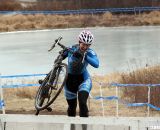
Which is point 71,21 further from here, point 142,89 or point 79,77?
point 79,77

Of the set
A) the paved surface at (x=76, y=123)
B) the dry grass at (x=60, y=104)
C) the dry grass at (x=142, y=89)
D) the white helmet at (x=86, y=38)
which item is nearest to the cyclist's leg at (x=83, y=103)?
the white helmet at (x=86, y=38)

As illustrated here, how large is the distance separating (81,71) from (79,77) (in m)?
0.10

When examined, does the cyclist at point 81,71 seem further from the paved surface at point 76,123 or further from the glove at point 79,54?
the paved surface at point 76,123

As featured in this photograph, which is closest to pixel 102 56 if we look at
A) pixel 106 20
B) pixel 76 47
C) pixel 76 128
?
pixel 76 47

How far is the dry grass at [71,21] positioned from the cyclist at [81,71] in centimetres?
3479

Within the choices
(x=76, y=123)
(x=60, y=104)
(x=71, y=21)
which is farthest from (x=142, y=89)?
(x=71, y=21)

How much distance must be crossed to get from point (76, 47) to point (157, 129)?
2.15 metres

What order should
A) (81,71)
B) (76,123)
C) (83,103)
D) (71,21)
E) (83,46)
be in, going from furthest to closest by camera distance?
1. (71,21)
2. (81,71)
3. (83,46)
4. (83,103)
5. (76,123)

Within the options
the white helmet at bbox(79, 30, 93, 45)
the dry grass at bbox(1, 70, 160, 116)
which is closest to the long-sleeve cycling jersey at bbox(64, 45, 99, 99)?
the white helmet at bbox(79, 30, 93, 45)

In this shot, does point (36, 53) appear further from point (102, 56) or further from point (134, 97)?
point (134, 97)

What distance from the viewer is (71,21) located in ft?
146

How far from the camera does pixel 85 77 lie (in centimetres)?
682

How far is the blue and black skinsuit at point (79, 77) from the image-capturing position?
6.58 meters

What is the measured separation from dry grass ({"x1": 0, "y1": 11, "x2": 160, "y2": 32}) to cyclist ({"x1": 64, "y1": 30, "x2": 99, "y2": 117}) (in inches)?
1370
